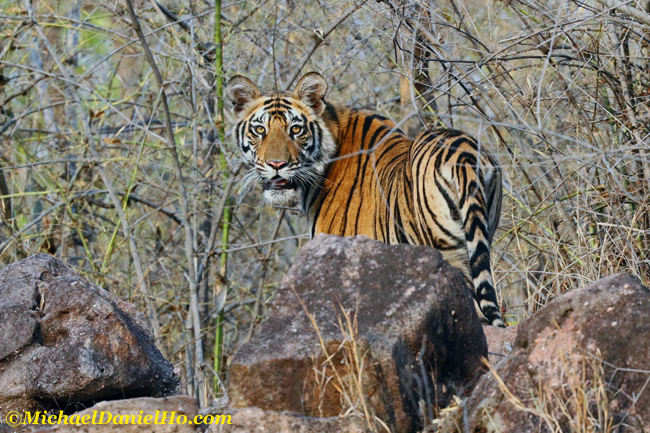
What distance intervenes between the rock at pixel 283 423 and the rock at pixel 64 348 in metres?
0.73

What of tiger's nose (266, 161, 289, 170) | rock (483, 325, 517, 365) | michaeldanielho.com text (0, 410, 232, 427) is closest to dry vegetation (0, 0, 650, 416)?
rock (483, 325, 517, 365)

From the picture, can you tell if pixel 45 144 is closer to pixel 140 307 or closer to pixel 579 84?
pixel 140 307

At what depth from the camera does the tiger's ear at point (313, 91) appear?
561 cm

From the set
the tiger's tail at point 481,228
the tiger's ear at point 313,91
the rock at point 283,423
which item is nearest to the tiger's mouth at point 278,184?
the tiger's ear at point 313,91

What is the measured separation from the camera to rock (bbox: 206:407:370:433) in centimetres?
262

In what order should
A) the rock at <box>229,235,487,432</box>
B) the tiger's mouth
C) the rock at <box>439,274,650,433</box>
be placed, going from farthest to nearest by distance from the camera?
the tiger's mouth < the rock at <box>229,235,487,432</box> < the rock at <box>439,274,650,433</box>

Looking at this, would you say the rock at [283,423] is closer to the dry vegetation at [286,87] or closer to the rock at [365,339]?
the rock at [365,339]

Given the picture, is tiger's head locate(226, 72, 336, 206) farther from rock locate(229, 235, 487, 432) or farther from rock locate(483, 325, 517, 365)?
rock locate(229, 235, 487, 432)

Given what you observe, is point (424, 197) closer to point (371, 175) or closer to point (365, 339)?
point (371, 175)

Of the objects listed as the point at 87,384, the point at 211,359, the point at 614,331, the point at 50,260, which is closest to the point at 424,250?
the point at 614,331

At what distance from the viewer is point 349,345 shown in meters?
2.73

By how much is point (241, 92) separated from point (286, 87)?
743mm

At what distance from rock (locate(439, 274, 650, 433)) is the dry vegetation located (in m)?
0.68

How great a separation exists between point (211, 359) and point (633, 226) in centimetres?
512
